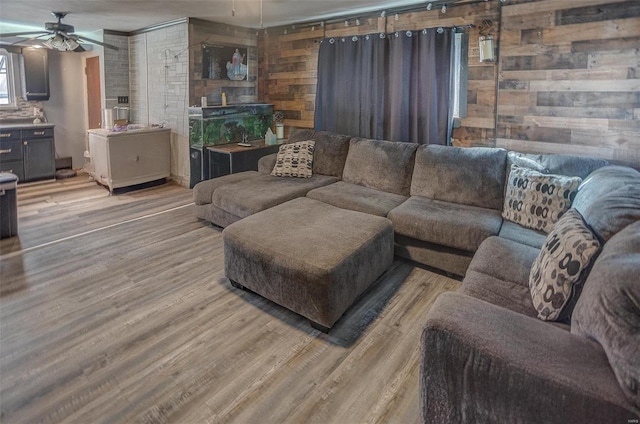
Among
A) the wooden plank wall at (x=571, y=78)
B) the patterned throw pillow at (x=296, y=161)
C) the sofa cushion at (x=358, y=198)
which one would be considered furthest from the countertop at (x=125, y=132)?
the wooden plank wall at (x=571, y=78)

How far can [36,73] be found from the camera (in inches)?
239

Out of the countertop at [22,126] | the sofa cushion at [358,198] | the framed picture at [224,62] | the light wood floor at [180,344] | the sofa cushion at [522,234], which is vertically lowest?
the light wood floor at [180,344]

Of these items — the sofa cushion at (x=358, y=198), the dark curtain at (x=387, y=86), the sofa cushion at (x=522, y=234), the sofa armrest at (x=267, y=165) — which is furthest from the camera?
the sofa armrest at (x=267, y=165)

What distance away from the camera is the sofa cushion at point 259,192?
3.63 meters

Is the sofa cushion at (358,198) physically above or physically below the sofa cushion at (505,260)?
above

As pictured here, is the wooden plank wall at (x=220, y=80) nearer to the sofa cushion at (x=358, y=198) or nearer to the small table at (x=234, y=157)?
the small table at (x=234, y=157)

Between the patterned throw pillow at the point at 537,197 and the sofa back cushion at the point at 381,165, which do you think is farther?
the sofa back cushion at the point at 381,165

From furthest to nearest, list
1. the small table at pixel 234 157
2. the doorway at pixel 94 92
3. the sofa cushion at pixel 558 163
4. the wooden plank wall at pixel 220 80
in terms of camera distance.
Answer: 1. the doorway at pixel 94 92
2. the wooden plank wall at pixel 220 80
3. the small table at pixel 234 157
4. the sofa cushion at pixel 558 163

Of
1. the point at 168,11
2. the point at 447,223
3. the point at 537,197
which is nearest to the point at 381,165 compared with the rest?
the point at 447,223

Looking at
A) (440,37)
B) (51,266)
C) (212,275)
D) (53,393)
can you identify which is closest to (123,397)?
(53,393)

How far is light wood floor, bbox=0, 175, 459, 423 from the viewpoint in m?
1.82

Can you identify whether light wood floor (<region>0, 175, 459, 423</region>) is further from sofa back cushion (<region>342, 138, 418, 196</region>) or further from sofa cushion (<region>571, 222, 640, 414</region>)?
sofa back cushion (<region>342, 138, 418, 196</region>)

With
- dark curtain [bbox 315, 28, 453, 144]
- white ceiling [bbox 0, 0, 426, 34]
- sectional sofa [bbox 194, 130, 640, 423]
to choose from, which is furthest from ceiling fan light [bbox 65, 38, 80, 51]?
dark curtain [bbox 315, 28, 453, 144]

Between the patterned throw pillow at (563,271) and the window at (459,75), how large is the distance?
2.35 meters
